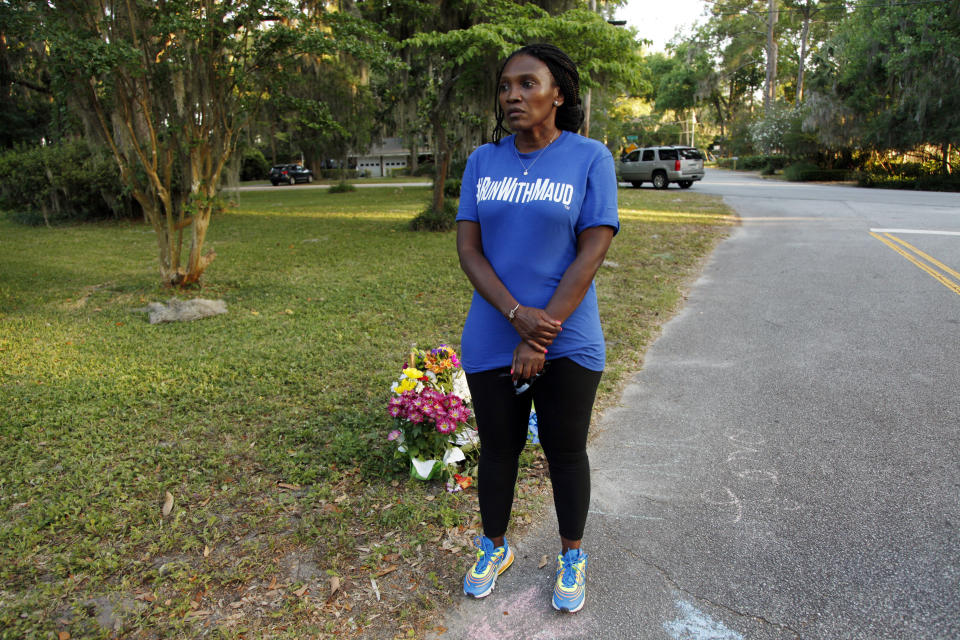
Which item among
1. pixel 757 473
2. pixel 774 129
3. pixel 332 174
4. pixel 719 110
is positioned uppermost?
pixel 719 110

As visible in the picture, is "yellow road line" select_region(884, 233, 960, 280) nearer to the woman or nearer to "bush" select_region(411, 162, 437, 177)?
the woman

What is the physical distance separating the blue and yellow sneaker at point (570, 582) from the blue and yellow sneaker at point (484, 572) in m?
0.25

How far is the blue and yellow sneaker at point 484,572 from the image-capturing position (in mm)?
2547

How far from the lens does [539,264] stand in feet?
7.25

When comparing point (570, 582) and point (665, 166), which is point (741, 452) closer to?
point (570, 582)

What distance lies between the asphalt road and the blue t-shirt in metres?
1.01

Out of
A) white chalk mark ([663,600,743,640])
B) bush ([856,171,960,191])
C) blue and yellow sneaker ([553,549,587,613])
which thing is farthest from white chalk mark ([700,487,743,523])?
bush ([856,171,960,191])

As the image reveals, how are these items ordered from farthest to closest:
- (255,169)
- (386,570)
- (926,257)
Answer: (255,169) < (926,257) < (386,570)

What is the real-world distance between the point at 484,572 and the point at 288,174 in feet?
136

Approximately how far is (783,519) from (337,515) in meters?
2.13

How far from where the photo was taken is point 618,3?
25.1 metres

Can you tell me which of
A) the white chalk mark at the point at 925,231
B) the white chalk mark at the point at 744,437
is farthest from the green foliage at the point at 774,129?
the white chalk mark at the point at 744,437

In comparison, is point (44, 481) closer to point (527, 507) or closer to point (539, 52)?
point (527, 507)

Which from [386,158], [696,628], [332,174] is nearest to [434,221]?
[696,628]
